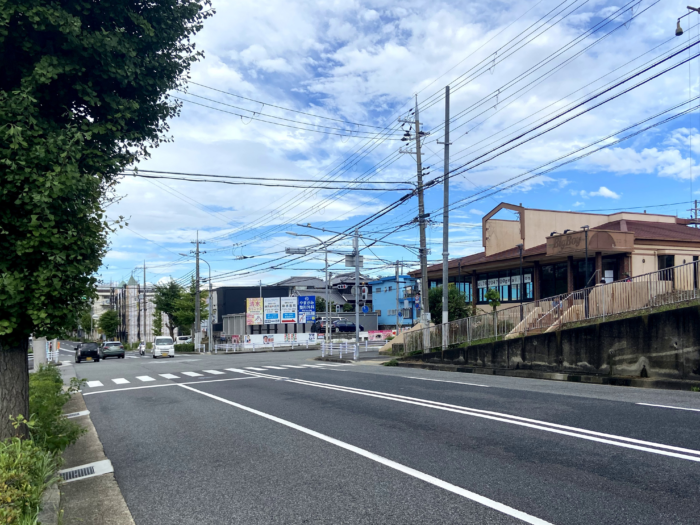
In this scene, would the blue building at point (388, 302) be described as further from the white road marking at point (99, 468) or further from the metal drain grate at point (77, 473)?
the metal drain grate at point (77, 473)

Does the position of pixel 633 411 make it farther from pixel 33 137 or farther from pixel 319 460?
pixel 33 137

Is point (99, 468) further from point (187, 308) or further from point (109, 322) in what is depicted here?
point (109, 322)

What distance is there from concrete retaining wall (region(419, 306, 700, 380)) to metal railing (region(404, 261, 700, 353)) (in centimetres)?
104

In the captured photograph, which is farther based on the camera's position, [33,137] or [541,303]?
[541,303]

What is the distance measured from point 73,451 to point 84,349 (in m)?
39.3

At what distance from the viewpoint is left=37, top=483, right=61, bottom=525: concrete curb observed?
4.65m

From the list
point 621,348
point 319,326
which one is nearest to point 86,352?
point 319,326

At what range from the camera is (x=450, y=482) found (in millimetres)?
5844

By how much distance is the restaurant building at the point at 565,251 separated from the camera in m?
27.3

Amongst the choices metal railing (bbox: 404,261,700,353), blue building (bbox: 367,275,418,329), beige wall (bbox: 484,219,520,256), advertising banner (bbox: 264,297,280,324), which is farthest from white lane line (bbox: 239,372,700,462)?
blue building (bbox: 367,275,418,329)

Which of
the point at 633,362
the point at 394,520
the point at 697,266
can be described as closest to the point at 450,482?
the point at 394,520

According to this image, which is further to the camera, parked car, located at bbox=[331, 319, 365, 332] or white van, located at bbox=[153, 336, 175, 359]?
parked car, located at bbox=[331, 319, 365, 332]

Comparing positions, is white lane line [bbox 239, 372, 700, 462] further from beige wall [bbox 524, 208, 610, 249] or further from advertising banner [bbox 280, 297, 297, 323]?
advertising banner [bbox 280, 297, 297, 323]

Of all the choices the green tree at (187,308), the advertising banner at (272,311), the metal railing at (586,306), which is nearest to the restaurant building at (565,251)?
the metal railing at (586,306)
